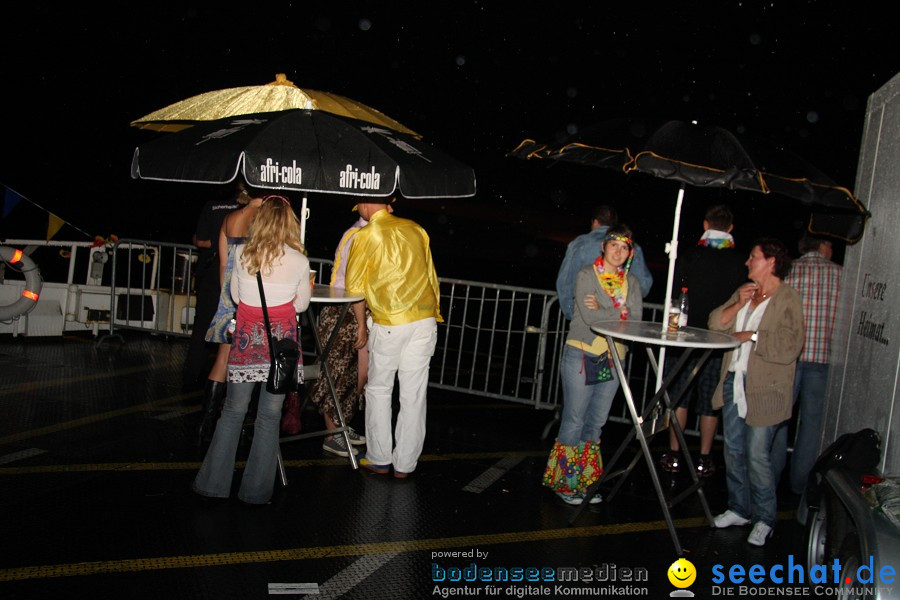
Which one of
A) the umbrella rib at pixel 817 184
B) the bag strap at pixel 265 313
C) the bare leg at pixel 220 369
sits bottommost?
the bare leg at pixel 220 369

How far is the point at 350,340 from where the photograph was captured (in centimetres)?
603

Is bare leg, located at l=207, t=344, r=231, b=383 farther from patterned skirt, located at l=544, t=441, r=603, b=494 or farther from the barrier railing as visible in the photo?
the barrier railing

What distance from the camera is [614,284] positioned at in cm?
512

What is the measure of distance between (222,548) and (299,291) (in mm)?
1561

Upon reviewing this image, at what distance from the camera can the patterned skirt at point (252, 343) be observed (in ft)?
15.0

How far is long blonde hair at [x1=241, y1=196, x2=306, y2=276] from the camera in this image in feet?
14.6

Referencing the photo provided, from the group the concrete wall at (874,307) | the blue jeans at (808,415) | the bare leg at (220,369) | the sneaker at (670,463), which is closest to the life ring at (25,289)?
the bare leg at (220,369)

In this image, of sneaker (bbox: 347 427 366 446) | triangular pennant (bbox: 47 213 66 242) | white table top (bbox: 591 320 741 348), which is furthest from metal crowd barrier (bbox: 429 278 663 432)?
triangular pennant (bbox: 47 213 66 242)

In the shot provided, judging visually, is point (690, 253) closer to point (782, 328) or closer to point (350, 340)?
point (782, 328)

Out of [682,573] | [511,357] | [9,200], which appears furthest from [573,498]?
[511,357]

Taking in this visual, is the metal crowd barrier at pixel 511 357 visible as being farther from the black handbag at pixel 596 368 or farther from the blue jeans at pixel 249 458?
the blue jeans at pixel 249 458

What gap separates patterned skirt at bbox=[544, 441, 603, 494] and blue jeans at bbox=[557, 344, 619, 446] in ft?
0.18

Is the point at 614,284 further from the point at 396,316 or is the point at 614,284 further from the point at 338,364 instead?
the point at 338,364

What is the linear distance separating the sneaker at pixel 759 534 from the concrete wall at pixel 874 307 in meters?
0.82
